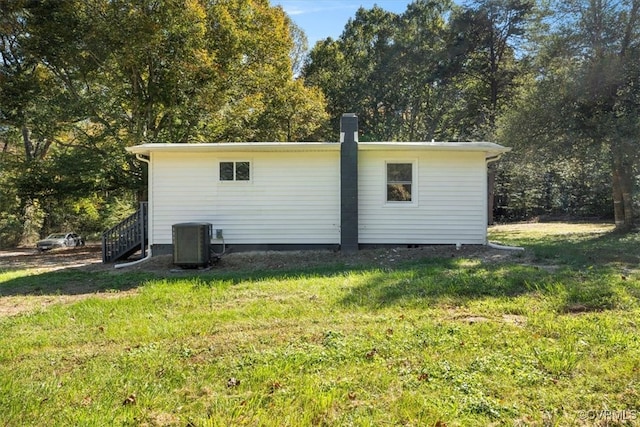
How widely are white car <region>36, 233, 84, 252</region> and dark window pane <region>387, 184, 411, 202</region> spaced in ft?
46.2

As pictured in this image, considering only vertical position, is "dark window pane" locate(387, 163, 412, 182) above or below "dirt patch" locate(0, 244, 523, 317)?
above

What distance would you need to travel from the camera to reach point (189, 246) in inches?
323

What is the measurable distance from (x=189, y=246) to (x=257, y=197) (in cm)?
203

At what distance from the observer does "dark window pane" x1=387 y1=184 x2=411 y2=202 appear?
9523 millimetres

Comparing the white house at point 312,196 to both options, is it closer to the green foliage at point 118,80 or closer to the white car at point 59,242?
the green foliage at point 118,80

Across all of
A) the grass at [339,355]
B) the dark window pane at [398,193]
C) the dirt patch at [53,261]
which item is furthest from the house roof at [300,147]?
the grass at [339,355]

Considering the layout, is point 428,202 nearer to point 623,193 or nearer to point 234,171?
point 234,171

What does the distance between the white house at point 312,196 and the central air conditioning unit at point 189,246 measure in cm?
127

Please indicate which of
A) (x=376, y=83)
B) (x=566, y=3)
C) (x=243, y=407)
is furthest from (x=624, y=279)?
(x=376, y=83)

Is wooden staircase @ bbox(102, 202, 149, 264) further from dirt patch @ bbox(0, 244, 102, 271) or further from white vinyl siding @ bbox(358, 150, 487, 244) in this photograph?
white vinyl siding @ bbox(358, 150, 487, 244)

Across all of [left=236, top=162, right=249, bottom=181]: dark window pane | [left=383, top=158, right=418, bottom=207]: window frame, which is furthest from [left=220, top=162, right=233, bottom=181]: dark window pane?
[left=383, top=158, right=418, bottom=207]: window frame

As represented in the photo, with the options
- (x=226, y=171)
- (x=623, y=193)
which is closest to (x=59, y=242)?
(x=226, y=171)

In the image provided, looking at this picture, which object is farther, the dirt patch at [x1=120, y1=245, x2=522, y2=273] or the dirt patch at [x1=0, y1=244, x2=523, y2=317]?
the dirt patch at [x1=120, y1=245, x2=522, y2=273]

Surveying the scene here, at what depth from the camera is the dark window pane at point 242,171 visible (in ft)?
31.4
